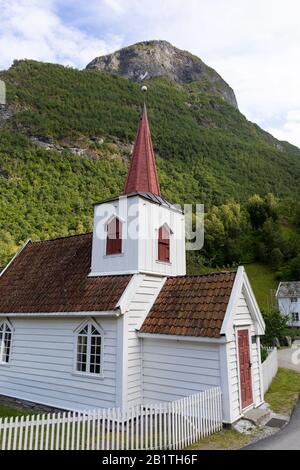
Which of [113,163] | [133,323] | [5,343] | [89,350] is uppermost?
[113,163]

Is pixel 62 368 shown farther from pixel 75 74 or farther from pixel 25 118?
pixel 75 74

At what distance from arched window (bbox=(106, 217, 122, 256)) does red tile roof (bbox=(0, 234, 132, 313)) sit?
1.05 m

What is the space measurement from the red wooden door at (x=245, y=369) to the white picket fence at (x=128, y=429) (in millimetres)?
1757

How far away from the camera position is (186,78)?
189 metres

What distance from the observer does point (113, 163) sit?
7206 centimetres

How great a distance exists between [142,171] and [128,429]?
31.0 feet

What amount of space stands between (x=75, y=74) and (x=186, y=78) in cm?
10080

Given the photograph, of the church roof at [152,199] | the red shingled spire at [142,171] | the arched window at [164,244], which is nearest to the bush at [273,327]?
the arched window at [164,244]

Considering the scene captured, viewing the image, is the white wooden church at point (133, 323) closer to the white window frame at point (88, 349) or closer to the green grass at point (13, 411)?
the white window frame at point (88, 349)

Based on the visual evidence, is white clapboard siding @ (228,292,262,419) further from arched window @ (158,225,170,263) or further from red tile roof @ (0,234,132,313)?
red tile roof @ (0,234,132,313)

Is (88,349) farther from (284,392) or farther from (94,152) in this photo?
(94,152)

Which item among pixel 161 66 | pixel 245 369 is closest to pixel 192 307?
pixel 245 369

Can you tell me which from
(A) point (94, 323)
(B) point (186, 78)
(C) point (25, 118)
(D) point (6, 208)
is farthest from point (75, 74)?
(A) point (94, 323)
